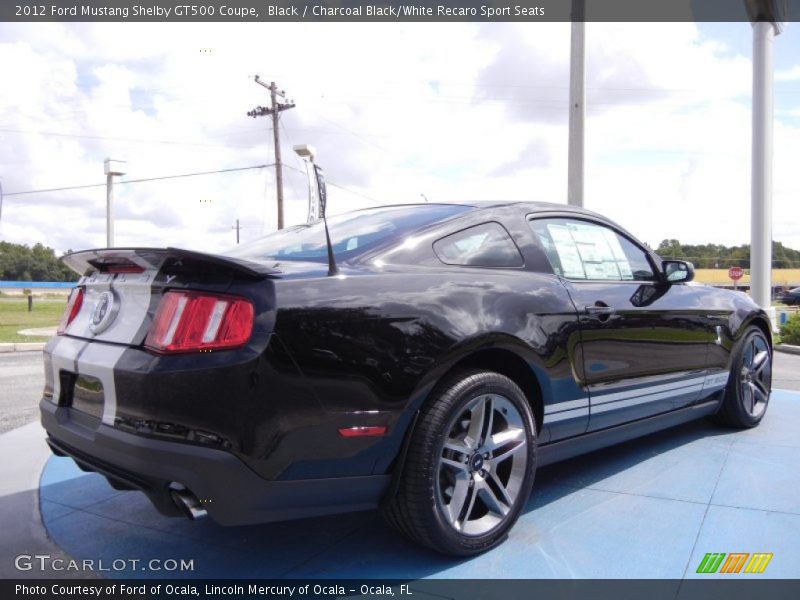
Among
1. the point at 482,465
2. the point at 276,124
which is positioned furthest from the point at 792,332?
the point at 276,124

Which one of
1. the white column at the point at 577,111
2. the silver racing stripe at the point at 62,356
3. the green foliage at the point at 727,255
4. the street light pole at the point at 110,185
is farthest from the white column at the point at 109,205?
the green foliage at the point at 727,255

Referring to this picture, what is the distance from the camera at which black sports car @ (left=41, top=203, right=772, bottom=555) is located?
6.95 ft

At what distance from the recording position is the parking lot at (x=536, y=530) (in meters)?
2.54

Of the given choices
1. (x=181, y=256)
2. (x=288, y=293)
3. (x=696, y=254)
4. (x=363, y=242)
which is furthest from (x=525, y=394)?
(x=696, y=254)

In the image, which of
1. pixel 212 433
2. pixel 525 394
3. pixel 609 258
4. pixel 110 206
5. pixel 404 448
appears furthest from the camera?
pixel 110 206

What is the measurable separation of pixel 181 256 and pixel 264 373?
1.70ft

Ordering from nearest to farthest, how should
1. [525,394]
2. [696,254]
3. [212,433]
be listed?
[212,433]
[525,394]
[696,254]

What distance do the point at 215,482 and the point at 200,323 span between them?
52cm

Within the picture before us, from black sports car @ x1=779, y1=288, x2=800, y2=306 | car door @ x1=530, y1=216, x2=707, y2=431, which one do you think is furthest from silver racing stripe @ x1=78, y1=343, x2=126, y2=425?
black sports car @ x1=779, y1=288, x2=800, y2=306

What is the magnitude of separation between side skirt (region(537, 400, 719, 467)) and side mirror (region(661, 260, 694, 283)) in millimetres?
793

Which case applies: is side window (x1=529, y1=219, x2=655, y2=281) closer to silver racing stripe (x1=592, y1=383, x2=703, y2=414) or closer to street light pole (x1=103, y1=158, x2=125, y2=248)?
silver racing stripe (x1=592, y1=383, x2=703, y2=414)

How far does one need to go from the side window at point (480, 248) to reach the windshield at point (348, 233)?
130mm

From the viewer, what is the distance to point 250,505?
2123mm

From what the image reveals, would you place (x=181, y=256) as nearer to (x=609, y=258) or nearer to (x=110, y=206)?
(x=609, y=258)
